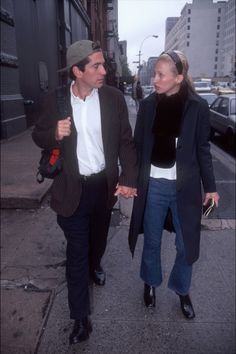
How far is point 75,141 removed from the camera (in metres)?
2.41

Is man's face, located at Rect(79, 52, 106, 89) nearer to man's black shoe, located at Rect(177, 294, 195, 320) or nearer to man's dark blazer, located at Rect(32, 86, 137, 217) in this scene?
man's dark blazer, located at Rect(32, 86, 137, 217)

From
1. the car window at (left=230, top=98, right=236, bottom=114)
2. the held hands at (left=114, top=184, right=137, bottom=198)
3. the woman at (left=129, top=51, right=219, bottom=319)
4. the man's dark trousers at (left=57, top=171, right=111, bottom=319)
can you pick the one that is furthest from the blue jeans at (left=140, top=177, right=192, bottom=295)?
the car window at (left=230, top=98, right=236, bottom=114)

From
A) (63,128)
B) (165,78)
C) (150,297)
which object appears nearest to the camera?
(63,128)

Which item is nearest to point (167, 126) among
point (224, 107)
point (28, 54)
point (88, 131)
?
point (88, 131)

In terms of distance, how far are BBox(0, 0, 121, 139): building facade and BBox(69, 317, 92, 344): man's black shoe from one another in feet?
17.3

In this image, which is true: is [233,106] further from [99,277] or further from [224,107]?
[99,277]

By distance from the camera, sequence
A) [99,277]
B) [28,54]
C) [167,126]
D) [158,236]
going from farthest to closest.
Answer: [28,54]
[99,277]
[158,236]
[167,126]

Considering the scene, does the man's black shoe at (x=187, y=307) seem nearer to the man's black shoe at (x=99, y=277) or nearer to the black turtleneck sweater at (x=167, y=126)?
the man's black shoe at (x=99, y=277)

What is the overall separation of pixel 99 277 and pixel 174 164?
4.69ft

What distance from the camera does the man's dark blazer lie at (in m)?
2.37

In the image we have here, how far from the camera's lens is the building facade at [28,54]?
9250 mm

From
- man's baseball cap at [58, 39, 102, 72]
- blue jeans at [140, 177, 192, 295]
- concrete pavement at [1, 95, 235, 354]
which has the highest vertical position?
man's baseball cap at [58, 39, 102, 72]

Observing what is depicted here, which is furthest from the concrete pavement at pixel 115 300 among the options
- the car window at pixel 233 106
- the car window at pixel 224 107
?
the car window at pixel 224 107

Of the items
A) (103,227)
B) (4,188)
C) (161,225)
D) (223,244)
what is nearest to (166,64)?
(161,225)
